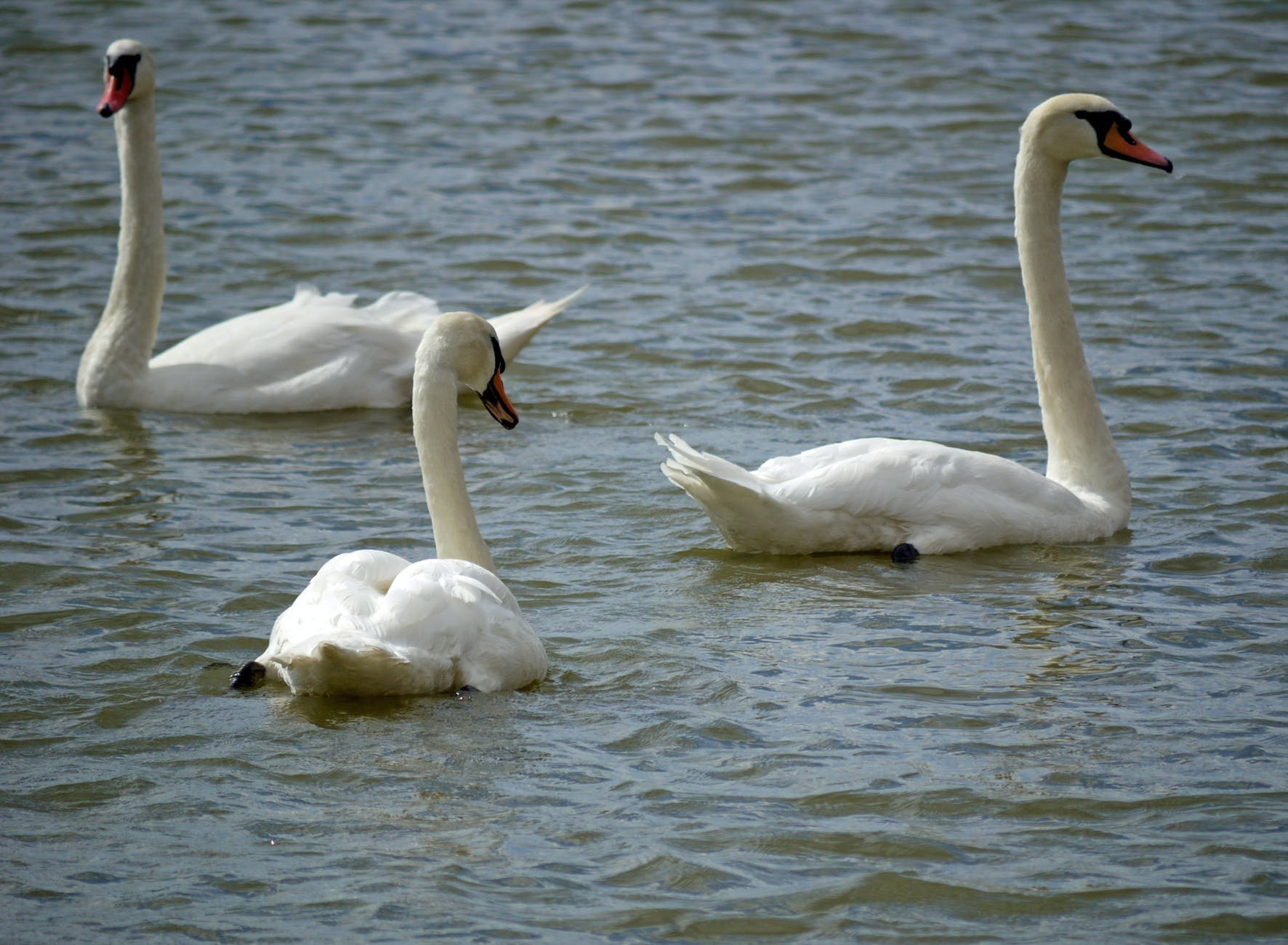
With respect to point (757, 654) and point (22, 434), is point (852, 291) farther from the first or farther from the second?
point (757, 654)

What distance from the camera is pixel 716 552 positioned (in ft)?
23.8

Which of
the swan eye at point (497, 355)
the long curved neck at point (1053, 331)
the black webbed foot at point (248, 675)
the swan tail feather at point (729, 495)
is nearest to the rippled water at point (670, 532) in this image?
the black webbed foot at point (248, 675)

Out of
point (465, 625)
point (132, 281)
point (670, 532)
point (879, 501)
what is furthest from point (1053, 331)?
point (132, 281)

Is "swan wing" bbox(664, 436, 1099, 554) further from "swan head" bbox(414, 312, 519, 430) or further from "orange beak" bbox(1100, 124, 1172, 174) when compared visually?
"orange beak" bbox(1100, 124, 1172, 174)

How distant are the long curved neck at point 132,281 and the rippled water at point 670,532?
256 mm

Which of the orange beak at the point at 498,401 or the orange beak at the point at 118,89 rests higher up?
the orange beak at the point at 118,89

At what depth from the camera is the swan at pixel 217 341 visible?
9320mm

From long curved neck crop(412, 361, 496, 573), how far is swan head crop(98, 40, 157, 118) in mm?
4314

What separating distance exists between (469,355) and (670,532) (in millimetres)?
1657

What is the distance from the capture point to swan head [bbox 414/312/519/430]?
19.9 ft

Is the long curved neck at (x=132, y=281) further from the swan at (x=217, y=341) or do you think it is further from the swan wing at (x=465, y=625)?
the swan wing at (x=465, y=625)

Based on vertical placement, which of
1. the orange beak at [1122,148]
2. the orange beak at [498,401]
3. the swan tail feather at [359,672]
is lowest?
the swan tail feather at [359,672]

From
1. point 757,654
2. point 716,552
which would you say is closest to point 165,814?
point 757,654

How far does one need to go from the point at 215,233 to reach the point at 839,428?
18.1 ft
